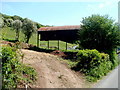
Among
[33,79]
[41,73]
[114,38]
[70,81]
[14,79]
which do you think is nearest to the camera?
[14,79]

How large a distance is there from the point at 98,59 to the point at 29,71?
4.80 m

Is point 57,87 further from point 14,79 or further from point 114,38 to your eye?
point 114,38

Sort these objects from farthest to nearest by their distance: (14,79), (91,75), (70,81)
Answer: (91,75) < (70,81) < (14,79)

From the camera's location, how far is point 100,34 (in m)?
12.1

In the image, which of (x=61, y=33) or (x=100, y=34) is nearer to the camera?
(x=100, y=34)

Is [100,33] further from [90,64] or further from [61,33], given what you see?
[61,33]

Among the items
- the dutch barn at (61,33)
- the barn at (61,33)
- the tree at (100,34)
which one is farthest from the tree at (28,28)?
the dutch barn at (61,33)

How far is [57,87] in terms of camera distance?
4.89m

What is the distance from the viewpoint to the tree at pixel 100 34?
38.8 feet

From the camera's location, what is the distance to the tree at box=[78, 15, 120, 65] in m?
11.8

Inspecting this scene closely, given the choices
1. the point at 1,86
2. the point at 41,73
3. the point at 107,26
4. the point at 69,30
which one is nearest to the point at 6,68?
the point at 1,86

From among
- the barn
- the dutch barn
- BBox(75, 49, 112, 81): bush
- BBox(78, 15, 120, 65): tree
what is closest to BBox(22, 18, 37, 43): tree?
BBox(78, 15, 120, 65): tree

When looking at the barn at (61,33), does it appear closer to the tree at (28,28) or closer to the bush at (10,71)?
the tree at (28,28)

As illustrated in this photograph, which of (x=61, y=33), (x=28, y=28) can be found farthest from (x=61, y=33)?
(x=28, y=28)
